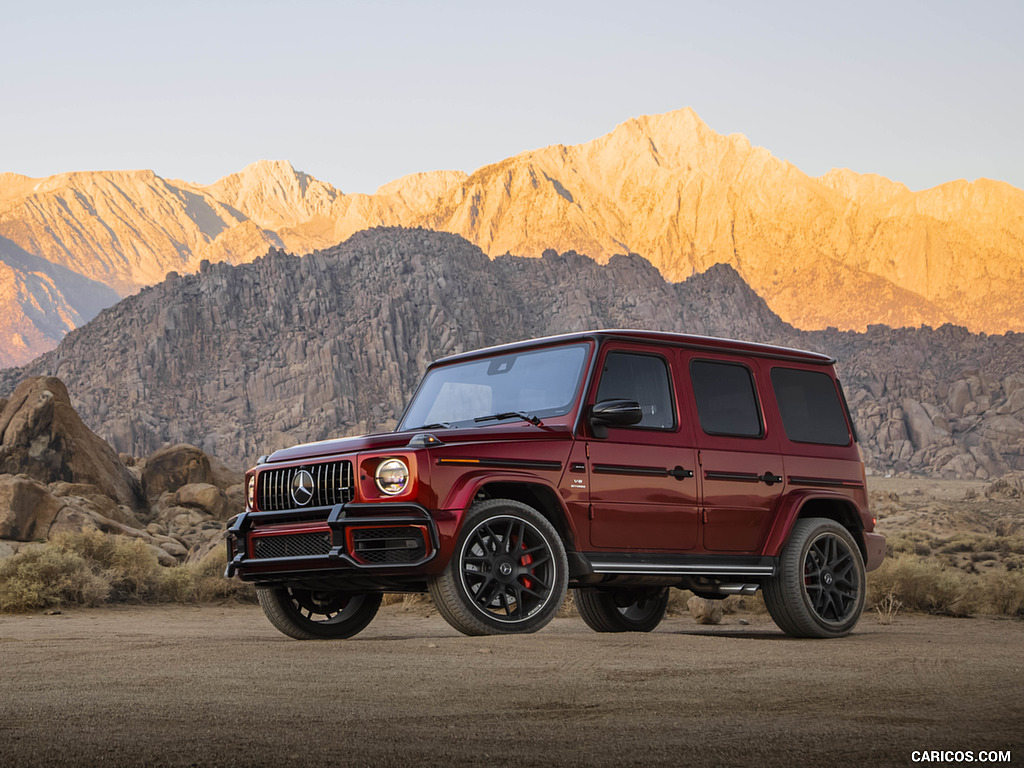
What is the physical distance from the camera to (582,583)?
9.11 m

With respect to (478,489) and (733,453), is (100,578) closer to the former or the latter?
(478,489)

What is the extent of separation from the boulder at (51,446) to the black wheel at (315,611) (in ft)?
102

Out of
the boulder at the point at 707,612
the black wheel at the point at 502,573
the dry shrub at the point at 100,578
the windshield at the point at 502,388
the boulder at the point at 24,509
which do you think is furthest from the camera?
the boulder at the point at 24,509

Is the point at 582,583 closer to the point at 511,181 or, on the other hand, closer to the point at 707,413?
the point at 707,413

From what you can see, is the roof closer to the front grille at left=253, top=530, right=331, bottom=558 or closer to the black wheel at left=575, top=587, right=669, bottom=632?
the front grille at left=253, top=530, right=331, bottom=558

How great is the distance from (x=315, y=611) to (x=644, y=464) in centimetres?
309

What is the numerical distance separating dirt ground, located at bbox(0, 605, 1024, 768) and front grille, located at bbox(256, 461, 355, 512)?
1.04 m

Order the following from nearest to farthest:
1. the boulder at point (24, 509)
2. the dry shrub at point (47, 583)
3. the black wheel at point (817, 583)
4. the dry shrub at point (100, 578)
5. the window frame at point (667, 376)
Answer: the window frame at point (667, 376) < the black wheel at point (817, 583) < the dry shrub at point (47, 583) < the dry shrub at point (100, 578) < the boulder at point (24, 509)

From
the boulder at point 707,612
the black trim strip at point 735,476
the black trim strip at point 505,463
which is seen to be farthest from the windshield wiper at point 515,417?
the boulder at point 707,612

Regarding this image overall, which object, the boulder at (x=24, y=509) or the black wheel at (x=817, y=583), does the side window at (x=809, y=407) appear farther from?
the boulder at (x=24, y=509)

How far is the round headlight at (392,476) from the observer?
8367mm

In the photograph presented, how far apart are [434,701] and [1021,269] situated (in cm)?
20338

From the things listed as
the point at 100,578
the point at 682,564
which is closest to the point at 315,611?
the point at 682,564

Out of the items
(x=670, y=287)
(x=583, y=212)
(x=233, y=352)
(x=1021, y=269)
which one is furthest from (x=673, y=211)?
(x=233, y=352)
